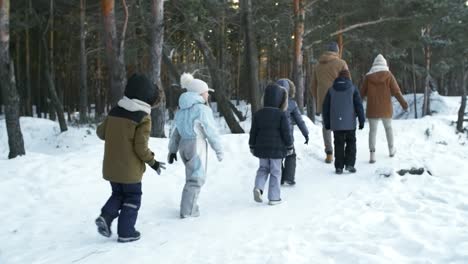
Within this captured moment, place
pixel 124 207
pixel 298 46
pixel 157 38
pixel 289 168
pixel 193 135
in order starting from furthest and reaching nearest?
pixel 298 46 < pixel 157 38 < pixel 289 168 < pixel 193 135 < pixel 124 207

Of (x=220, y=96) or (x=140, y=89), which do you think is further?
(x=220, y=96)

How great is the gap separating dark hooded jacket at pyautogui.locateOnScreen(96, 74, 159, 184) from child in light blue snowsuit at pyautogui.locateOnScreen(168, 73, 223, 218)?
3.11 feet

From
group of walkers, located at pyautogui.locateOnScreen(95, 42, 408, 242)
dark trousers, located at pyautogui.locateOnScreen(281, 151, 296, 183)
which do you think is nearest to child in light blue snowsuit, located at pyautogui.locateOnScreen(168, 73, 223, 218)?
group of walkers, located at pyautogui.locateOnScreen(95, 42, 408, 242)

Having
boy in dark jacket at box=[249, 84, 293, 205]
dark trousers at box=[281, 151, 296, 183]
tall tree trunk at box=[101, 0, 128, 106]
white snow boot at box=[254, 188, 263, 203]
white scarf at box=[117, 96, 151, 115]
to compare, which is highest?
tall tree trunk at box=[101, 0, 128, 106]

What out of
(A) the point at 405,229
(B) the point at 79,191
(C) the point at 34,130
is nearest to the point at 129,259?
(A) the point at 405,229

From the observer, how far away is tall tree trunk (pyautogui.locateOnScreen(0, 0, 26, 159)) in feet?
31.4

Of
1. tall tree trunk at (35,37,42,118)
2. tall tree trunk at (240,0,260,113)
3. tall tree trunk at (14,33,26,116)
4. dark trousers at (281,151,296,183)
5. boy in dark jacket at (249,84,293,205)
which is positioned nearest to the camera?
boy in dark jacket at (249,84,293,205)

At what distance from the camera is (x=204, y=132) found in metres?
5.67

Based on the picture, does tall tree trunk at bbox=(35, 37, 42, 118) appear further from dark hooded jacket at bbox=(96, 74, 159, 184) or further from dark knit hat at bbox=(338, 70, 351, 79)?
dark hooded jacket at bbox=(96, 74, 159, 184)

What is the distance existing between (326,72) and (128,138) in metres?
5.17

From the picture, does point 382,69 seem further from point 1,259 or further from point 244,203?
point 1,259

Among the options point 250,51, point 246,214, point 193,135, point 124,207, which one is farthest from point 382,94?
point 124,207

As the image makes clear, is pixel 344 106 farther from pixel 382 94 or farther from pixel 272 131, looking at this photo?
pixel 272 131

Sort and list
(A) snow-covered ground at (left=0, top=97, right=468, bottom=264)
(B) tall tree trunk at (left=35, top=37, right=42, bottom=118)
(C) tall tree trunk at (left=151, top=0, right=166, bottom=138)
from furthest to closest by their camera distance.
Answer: (B) tall tree trunk at (left=35, top=37, right=42, bottom=118) → (C) tall tree trunk at (left=151, top=0, right=166, bottom=138) → (A) snow-covered ground at (left=0, top=97, right=468, bottom=264)
